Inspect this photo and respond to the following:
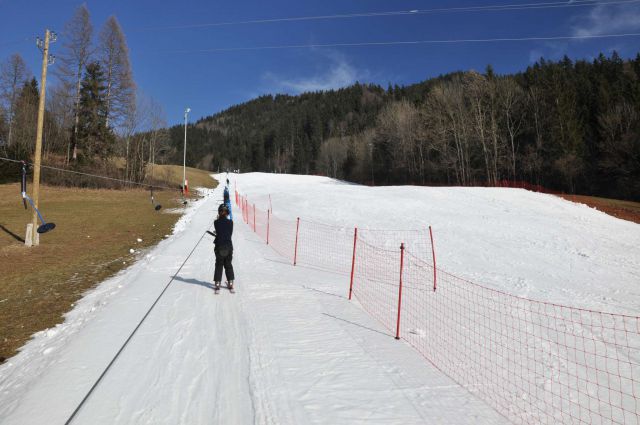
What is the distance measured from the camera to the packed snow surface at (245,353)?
389 centimetres

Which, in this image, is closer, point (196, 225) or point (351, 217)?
point (196, 225)

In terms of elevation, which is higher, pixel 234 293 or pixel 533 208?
pixel 533 208

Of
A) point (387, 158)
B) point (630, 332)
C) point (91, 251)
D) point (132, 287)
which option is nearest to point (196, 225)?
point (91, 251)

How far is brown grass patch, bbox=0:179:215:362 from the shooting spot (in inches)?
271

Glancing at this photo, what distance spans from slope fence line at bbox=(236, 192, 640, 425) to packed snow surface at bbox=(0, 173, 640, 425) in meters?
0.56

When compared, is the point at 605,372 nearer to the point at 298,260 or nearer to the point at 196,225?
the point at 298,260

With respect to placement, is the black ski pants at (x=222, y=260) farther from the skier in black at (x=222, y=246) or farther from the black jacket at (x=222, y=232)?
the black jacket at (x=222, y=232)

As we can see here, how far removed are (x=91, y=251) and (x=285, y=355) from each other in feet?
35.9

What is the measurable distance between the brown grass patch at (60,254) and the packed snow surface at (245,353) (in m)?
0.55

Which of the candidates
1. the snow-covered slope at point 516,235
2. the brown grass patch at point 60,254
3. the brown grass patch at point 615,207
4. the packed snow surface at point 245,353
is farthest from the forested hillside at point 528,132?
the brown grass patch at point 60,254

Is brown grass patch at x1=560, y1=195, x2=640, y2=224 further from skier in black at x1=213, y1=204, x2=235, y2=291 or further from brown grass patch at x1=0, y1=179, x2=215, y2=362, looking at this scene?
brown grass patch at x1=0, y1=179, x2=215, y2=362

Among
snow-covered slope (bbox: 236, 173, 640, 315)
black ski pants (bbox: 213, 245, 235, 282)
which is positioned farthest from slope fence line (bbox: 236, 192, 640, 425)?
black ski pants (bbox: 213, 245, 235, 282)

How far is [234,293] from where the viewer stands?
7977mm

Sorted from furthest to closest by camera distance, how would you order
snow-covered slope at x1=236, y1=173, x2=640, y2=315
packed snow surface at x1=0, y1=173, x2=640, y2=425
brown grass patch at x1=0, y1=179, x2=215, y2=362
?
1. snow-covered slope at x1=236, y1=173, x2=640, y2=315
2. brown grass patch at x1=0, y1=179, x2=215, y2=362
3. packed snow surface at x1=0, y1=173, x2=640, y2=425
